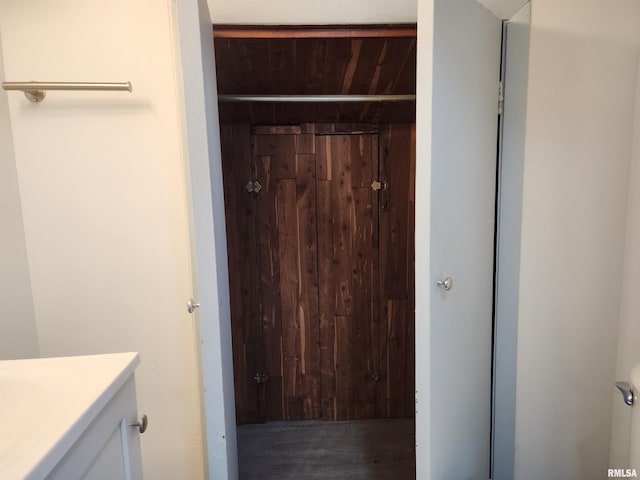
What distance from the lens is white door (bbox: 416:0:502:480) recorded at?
2.65ft

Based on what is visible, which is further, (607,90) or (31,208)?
(31,208)

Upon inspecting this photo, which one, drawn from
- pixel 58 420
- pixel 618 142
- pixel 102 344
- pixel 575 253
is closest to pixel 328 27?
pixel 618 142

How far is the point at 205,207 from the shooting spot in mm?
867

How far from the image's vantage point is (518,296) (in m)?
1.17

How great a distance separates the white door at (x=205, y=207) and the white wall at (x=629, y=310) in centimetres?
142

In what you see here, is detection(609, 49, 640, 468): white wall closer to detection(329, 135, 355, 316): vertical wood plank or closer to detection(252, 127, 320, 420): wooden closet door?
detection(329, 135, 355, 316): vertical wood plank

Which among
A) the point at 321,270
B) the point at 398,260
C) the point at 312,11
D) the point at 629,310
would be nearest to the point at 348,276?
the point at 321,270

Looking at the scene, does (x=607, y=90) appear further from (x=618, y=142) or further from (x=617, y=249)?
(x=617, y=249)

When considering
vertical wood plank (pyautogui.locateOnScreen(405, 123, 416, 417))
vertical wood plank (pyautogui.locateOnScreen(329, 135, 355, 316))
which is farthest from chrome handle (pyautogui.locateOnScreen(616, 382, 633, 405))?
vertical wood plank (pyautogui.locateOnScreen(329, 135, 355, 316))

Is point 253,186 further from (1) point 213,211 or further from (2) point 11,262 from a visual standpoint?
(2) point 11,262

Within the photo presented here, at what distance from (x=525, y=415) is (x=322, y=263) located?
117 cm

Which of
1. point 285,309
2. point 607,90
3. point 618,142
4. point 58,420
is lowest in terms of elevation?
point 285,309

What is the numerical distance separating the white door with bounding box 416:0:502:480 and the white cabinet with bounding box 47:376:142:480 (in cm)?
75

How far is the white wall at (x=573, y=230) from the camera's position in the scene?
1078 mm
